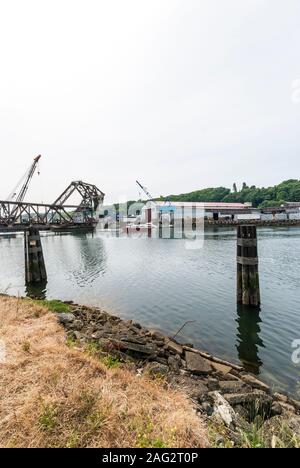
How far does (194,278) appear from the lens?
69.8ft

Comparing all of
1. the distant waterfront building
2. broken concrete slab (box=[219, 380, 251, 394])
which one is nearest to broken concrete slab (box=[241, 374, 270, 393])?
broken concrete slab (box=[219, 380, 251, 394])

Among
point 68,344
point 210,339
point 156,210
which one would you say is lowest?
point 210,339

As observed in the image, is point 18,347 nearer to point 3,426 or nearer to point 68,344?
point 68,344

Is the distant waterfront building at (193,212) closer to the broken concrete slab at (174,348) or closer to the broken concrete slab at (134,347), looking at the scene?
the broken concrete slab at (174,348)

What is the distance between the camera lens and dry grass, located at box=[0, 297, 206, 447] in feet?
11.9

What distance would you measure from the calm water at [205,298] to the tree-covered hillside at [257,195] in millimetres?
119381

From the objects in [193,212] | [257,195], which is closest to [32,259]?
[193,212]

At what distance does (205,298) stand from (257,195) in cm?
14253

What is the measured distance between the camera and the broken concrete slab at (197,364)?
7.37 m

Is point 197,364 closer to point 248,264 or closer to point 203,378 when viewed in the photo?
point 203,378

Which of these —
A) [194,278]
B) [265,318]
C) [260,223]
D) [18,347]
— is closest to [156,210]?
[260,223]

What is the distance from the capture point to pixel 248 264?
45.8 ft
